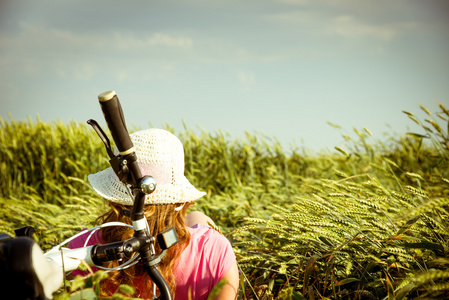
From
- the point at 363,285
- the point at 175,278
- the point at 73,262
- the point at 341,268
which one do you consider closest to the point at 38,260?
the point at 73,262

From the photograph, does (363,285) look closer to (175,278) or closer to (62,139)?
(175,278)

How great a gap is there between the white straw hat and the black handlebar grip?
448 mm

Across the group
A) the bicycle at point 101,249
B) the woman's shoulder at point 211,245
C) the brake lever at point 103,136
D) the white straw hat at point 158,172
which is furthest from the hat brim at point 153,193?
the brake lever at point 103,136

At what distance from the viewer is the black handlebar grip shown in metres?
0.97

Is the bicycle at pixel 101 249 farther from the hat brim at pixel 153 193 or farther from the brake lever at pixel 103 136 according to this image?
the hat brim at pixel 153 193

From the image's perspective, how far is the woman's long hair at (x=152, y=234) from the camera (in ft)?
5.05

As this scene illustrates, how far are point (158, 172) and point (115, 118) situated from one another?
0.53 metres

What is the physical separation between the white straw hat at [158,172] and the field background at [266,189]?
741mm

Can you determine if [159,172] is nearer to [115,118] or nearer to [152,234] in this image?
[152,234]

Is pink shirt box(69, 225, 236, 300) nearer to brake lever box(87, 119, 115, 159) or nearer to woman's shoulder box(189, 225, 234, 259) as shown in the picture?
woman's shoulder box(189, 225, 234, 259)

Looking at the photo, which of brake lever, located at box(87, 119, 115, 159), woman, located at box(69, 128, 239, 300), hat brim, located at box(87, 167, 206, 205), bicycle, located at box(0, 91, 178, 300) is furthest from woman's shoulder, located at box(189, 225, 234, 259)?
brake lever, located at box(87, 119, 115, 159)

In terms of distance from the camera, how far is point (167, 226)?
5.21 ft

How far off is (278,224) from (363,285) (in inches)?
26.7

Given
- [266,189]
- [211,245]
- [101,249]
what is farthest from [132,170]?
[266,189]
